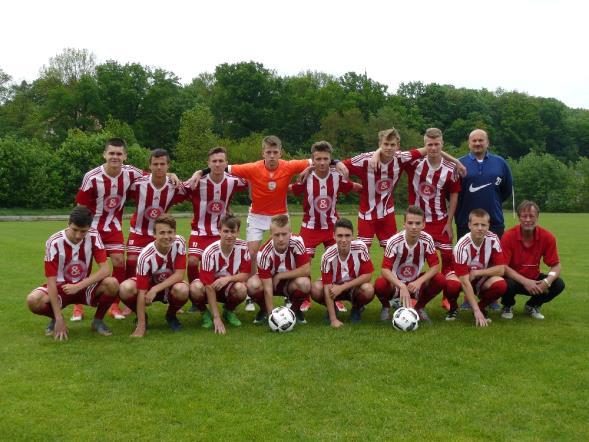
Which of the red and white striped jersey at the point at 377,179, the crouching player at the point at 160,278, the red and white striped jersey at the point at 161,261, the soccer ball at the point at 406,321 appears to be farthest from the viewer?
the red and white striped jersey at the point at 377,179

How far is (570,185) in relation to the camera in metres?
52.0

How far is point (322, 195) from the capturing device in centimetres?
727

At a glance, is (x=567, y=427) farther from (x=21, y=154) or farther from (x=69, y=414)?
(x=21, y=154)

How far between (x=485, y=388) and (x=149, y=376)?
2425 mm

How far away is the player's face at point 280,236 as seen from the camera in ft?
20.7

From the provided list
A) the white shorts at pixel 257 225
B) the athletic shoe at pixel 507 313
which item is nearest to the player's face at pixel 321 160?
the white shorts at pixel 257 225

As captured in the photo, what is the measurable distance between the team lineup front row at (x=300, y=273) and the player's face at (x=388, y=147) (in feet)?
2.84

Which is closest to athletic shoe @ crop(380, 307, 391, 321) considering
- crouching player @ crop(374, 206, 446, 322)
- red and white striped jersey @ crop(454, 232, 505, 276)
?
crouching player @ crop(374, 206, 446, 322)

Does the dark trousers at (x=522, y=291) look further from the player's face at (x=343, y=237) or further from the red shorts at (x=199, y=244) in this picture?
the red shorts at (x=199, y=244)

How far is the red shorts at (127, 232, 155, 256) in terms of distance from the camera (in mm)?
7086

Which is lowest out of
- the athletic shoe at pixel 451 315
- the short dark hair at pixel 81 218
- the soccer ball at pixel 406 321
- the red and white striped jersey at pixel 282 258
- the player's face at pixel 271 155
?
the athletic shoe at pixel 451 315

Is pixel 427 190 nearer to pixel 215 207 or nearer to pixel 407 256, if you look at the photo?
pixel 407 256

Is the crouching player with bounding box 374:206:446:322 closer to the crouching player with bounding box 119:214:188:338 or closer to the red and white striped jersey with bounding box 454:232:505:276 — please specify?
the red and white striped jersey with bounding box 454:232:505:276

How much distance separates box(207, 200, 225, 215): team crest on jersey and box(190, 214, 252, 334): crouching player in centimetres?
83
